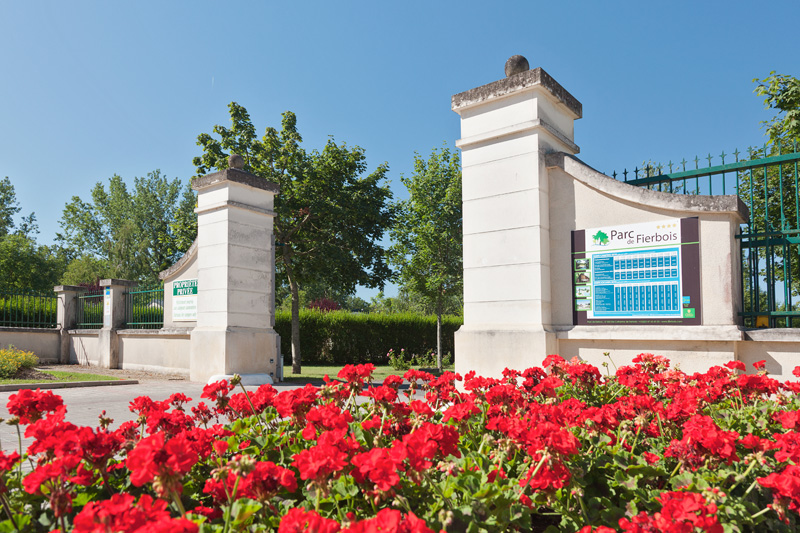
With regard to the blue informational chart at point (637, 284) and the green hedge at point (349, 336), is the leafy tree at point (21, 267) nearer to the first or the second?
the green hedge at point (349, 336)

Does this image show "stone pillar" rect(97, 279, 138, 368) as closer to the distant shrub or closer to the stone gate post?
the stone gate post

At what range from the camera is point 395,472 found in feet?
5.61

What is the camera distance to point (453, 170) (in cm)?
2030

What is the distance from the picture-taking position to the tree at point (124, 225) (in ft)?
157

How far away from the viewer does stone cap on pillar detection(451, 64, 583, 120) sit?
21.0 feet

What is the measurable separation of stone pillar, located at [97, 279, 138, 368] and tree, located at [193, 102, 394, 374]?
169 inches

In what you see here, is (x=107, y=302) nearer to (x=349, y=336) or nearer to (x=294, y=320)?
(x=294, y=320)

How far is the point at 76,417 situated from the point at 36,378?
5.84 metres

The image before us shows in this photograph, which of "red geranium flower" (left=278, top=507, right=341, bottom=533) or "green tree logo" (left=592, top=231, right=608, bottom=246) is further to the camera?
"green tree logo" (left=592, top=231, right=608, bottom=246)

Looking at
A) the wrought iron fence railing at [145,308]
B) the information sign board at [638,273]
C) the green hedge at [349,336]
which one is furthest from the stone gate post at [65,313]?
the information sign board at [638,273]

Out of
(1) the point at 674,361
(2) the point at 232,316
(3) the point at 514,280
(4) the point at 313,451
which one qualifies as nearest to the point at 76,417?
(2) the point at 232,316

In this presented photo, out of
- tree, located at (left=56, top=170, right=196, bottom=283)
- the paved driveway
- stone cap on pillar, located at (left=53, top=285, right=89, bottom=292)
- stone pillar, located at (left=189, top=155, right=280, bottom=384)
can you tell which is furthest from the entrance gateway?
tree, located at (left=56, top=170, right=196, bottom=283)

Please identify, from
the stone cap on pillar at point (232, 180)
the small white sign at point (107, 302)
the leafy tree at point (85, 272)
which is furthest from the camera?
the leafy tree at point (85, 272)

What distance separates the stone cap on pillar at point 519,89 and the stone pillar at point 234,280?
5.58 metres
